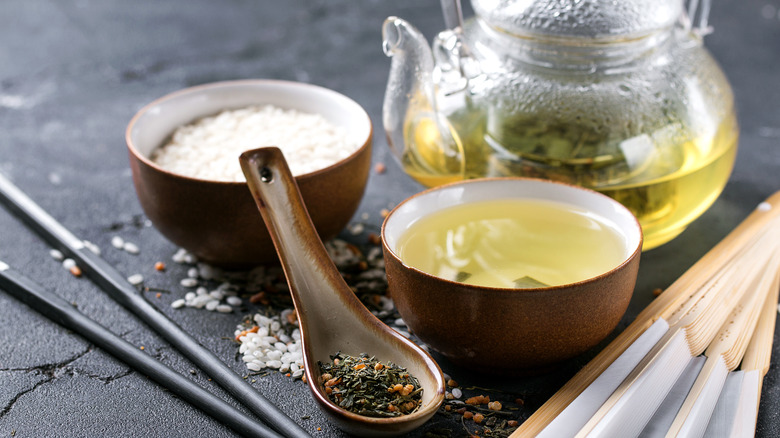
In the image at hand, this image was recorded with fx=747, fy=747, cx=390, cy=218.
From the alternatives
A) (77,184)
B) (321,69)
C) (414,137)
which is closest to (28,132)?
(77,184)

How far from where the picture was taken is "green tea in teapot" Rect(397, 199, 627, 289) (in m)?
0.96

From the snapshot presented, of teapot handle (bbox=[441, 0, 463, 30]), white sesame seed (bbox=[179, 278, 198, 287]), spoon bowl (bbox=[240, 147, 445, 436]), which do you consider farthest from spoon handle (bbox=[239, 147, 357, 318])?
teapot handle (bbox=[441, 0, 463, 30])

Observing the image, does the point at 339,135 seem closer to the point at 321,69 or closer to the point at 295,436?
the point at 295,436

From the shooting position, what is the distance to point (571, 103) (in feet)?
3.66

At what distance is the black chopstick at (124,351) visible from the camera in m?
0.87

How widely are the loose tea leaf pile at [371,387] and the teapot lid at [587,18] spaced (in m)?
0.55

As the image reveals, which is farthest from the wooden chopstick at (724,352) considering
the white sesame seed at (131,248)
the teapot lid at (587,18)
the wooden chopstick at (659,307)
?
the white sesame seed at (131,248)

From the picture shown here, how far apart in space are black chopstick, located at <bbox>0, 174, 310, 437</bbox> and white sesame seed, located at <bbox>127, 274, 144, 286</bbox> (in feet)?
0.04

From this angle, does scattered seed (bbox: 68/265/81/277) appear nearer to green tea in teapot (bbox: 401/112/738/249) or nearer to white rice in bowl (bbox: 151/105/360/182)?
white rice in bowl (bbox: 151/105/360/182)

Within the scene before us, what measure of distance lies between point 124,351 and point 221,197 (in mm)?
249

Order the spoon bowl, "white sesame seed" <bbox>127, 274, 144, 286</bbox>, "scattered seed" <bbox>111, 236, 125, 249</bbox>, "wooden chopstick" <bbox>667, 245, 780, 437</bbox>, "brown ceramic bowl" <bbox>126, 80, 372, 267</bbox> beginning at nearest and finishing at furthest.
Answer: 1. "wooden chopstick" <bbox>667, 245, 780, 437</bbox>
2. the spoon bowl
3. "brown ceramic bowl" <bbox>126, 80, 372, 267</bbox>
4. "white sesame seed" <bbox>127, 274, 144, 286</bbox>
5. "scattered seed" <bbox>111, 236, 125, 249</bbox>

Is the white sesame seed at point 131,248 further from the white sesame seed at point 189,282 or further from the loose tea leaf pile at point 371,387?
the loose tea leaf pile at point 371,387

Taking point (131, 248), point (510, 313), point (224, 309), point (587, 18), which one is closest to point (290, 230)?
point (224, 309)

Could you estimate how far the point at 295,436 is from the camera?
0.85 m
